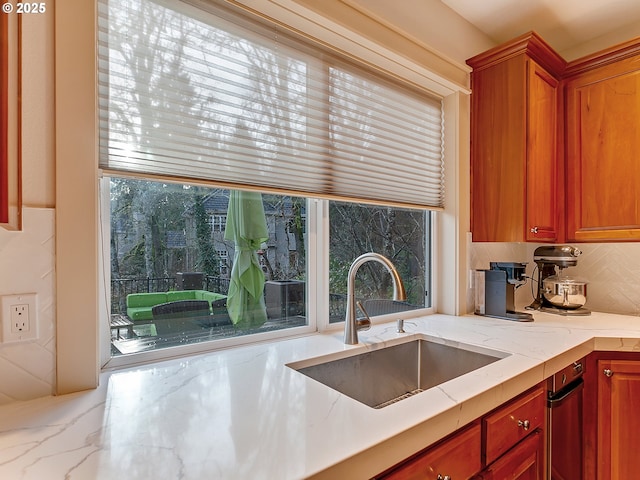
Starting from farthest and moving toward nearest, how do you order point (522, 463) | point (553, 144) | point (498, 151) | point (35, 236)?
point (553, 144) < point (498, 151) < point (522, 463) < point (35, 236)

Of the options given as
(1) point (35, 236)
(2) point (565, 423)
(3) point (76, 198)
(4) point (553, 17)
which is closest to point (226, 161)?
(3) point (76, 198)

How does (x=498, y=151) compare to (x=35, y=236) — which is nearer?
(x=35, y=236)

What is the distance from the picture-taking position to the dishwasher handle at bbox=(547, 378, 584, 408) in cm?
137

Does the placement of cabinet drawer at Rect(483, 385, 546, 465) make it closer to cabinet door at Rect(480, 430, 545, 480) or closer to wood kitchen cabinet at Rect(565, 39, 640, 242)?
cabinet door at Rect(480, 430, 545, 480)

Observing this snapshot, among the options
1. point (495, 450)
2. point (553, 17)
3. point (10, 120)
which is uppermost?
point (553, 17)

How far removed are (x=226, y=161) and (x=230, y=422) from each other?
2.79 ft

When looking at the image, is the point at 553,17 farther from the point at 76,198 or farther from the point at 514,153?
the point at 76,198

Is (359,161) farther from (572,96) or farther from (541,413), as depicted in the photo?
(572,96)

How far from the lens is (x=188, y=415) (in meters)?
0.85

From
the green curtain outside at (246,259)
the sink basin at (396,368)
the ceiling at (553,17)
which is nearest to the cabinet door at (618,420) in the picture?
the sink basin at (396,368)

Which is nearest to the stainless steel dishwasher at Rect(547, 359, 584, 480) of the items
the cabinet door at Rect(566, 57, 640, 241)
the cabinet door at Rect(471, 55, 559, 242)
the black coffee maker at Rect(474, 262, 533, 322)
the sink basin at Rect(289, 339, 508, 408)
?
the sink basin at Rect(289, 339, 508, 408)

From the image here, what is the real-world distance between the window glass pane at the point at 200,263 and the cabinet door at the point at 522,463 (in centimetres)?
87

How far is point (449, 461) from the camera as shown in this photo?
37.6 inches

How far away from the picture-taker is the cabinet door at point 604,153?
2023 mm
